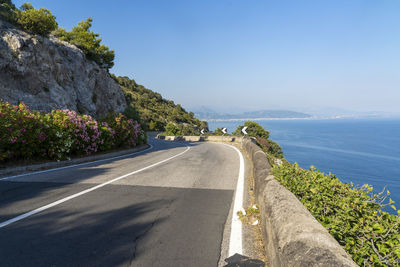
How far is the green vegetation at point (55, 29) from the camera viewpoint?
21500 mm

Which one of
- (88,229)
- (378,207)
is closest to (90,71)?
(88,229)

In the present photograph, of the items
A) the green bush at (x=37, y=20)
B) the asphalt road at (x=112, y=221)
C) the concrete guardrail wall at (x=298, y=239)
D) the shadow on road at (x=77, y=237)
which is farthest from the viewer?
the green bush at (x=37, y=20)

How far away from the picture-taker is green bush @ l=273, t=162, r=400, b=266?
2573 millimetres

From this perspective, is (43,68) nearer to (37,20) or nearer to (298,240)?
(37,20)

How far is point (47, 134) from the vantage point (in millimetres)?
9461

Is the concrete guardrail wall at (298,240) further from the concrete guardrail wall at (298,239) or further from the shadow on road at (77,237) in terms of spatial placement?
the shadow on road at (77,237)

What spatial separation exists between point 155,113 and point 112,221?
2613 inches

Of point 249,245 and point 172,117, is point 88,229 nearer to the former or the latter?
point 249,245

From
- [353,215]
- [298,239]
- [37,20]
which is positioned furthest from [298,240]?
[37,20]

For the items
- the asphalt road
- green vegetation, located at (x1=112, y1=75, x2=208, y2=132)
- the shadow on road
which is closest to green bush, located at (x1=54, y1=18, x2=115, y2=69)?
green vegetation, located at (x1=112, y1=75, x2=208, y2=132)

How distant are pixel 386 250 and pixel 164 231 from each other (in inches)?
112

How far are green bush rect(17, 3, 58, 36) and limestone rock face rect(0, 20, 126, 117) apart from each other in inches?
43.1

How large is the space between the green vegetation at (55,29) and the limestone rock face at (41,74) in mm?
1219

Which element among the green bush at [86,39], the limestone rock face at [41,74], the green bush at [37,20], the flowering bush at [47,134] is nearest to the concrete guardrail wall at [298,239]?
the flowering bush at [47,134]
